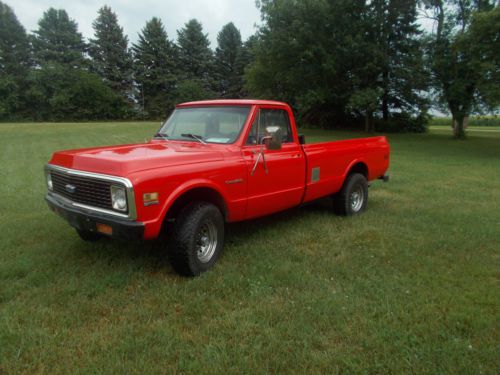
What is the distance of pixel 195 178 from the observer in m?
3.77

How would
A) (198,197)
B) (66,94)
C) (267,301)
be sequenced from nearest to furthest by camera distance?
(267,301) → (198,197) → (66,94)

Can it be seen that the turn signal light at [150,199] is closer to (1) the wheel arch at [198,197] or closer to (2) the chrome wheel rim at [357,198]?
(1) the wheel arch at [198,197]

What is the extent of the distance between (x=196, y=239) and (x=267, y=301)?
970mm

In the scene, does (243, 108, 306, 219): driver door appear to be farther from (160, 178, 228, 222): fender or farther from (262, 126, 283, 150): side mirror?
(160, 178, 228, 222): fender

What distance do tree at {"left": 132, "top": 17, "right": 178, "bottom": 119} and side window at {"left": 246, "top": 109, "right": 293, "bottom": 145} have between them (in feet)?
183

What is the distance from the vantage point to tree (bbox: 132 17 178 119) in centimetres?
5881

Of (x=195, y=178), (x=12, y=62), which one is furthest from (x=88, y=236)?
(x=12, y=62)

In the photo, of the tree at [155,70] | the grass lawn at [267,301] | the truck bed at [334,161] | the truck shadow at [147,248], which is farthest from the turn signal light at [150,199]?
the tree at [155,70]

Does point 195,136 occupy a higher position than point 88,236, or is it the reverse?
point 195,136

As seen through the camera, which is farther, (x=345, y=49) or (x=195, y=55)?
(x=195, y=55)

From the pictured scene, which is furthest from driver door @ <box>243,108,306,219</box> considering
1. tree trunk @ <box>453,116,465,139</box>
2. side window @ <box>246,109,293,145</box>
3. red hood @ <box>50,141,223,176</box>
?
tree trunk @ <box>453,116,465,139</box>

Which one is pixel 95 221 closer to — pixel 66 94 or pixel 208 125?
pixel 208 125

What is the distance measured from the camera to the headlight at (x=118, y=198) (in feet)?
10.9

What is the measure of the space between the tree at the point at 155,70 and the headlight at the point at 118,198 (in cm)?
5724
